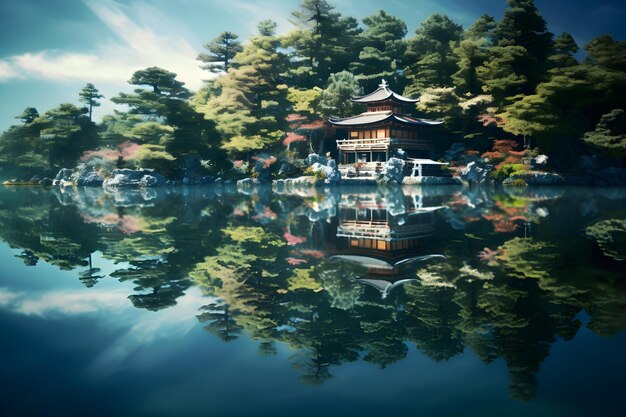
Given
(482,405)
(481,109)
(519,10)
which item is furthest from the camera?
(481,109)

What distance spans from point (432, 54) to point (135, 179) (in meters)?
30.8

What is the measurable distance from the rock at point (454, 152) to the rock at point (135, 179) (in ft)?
86.7

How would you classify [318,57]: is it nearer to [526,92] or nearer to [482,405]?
[526,92]

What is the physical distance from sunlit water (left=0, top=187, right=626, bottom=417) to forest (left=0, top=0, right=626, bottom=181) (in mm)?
28005

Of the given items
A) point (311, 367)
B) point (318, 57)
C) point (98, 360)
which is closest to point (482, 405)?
point (311, 367)

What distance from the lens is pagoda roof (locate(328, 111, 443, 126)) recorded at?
123 feet

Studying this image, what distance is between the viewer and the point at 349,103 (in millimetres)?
41969

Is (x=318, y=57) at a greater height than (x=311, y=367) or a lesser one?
greater

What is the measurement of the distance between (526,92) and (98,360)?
39653 millimetres

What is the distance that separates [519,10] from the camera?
3550 centimetres

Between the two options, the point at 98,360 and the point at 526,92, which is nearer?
the point at 98,360

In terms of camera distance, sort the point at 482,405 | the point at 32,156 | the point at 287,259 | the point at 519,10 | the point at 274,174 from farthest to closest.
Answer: the point at 32,156
the point at 274,174
the point at 519,10
the point at 287,259
the point at 482,405

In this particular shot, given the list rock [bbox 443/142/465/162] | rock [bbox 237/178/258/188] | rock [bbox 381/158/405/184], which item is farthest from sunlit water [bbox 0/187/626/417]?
rock [bbox 443/142/465/162]

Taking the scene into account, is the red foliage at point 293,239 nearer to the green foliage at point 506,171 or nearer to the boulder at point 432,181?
the boulder at point 432,181
